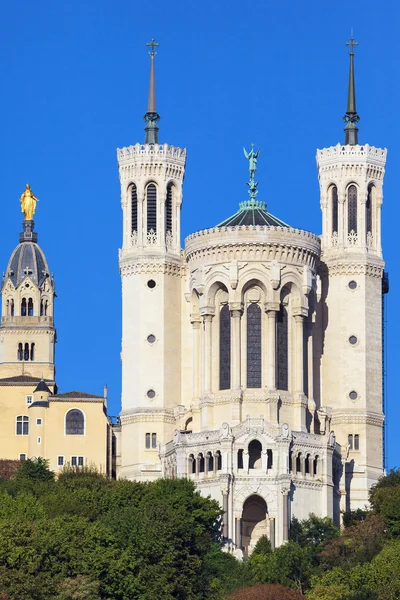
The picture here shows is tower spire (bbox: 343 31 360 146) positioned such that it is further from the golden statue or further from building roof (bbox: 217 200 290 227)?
the golden statue

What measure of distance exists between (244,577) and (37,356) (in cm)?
4877

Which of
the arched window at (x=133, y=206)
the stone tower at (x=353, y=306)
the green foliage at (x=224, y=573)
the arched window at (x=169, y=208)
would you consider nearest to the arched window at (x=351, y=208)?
the stone tower at (x=353, y=306)

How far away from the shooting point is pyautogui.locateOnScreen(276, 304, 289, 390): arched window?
15888cm

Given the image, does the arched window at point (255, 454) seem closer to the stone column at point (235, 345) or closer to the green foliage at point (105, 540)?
the stone column at point (235, 345)

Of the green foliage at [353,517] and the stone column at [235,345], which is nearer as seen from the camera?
the stone column at [235,345]

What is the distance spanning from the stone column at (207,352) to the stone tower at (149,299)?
192 inches

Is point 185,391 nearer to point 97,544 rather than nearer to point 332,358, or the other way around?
point 332,358

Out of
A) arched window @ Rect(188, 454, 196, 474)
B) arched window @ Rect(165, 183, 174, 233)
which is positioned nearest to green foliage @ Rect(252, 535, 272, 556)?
arched window @ Rect(188, 454, 196, 474)

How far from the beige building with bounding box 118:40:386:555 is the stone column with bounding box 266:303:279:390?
0.19 ft

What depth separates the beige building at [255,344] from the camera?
155 m

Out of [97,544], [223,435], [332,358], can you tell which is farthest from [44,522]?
[332,358]

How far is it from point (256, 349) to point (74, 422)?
14812 mm

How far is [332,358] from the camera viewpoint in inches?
6521

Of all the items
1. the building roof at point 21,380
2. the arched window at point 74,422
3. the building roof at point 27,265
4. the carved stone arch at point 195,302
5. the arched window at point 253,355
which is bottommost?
the arched window at point 74,422
